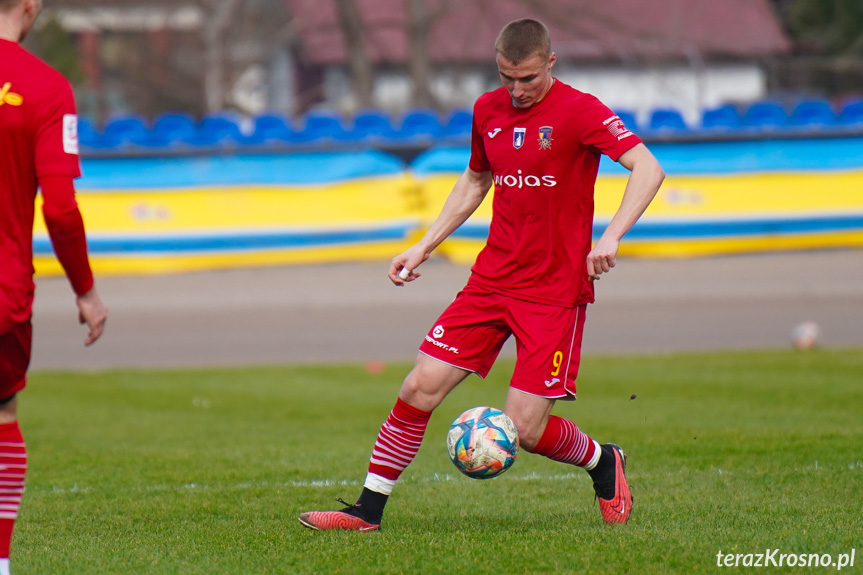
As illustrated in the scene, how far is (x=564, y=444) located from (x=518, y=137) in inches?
56.4

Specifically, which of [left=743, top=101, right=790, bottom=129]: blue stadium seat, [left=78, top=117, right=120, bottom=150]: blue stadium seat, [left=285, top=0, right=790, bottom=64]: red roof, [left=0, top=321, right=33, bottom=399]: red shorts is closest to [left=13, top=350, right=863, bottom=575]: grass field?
[left=0, top=321, right=33, bottom=399]: red shorts

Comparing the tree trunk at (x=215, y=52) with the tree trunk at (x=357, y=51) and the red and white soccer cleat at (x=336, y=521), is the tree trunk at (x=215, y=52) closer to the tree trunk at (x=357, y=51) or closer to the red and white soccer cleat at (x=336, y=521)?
the tree trunk at (x=357, y=51)

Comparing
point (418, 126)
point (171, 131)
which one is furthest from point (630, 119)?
point (171, 131)

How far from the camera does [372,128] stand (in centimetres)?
1769

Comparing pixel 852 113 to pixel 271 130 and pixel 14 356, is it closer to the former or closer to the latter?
pixel 271 130

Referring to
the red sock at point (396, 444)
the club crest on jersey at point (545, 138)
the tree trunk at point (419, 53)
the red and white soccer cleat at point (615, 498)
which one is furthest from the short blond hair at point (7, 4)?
the tree trunk at point (419, 53)

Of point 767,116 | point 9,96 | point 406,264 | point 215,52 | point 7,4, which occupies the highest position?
point 7,4

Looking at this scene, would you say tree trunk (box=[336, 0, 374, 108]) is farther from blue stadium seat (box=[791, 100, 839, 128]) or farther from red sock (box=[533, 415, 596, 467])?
red sock (box=[533, 415, 596, 467])

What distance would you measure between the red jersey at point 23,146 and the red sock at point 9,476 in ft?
1.60

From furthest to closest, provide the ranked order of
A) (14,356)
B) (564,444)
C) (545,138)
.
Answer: (564,444)
(545,138)
(14,356)

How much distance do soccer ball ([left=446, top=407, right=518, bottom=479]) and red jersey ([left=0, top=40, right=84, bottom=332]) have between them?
76.9 inches

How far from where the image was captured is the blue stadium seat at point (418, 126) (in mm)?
17500

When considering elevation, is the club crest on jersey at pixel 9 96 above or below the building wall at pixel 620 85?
above

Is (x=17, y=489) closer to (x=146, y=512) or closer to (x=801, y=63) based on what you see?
(x=146, y=512)
